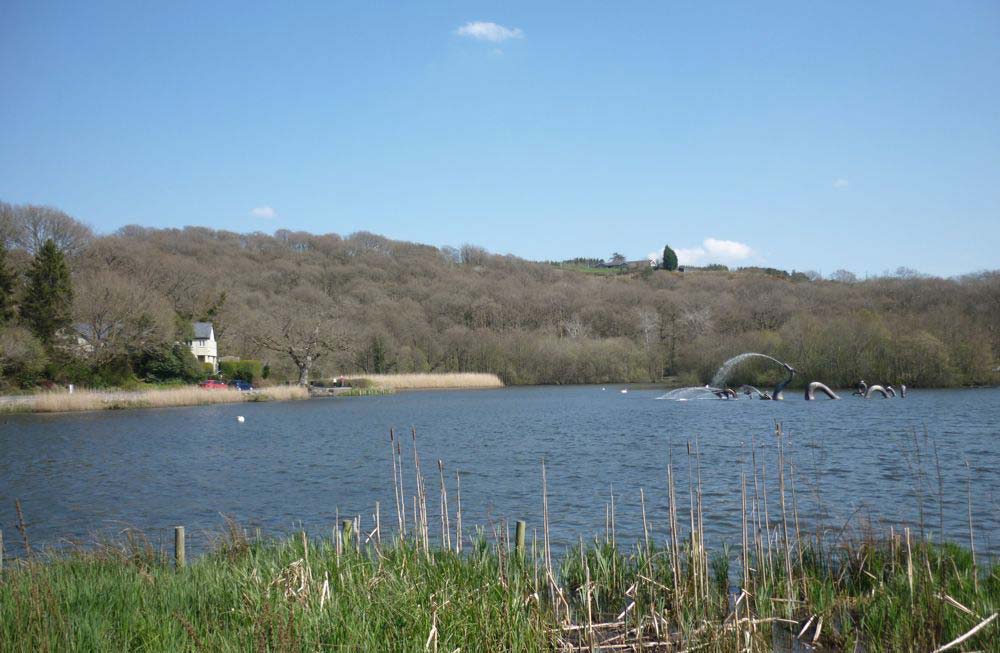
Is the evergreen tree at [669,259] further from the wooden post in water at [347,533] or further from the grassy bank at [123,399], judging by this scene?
the wooden post in water at [347,533]

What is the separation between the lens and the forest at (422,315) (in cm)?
5128

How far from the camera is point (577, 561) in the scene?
29.9ft

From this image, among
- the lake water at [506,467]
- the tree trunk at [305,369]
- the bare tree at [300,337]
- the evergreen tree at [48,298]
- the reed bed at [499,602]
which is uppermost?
the evergreen tree at [48,298]

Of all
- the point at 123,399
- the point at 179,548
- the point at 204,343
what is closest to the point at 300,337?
the point at 204,343

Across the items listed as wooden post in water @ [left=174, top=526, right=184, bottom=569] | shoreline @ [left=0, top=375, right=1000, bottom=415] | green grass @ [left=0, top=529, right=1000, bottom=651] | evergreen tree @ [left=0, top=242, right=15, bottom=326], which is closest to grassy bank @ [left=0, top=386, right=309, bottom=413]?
shoreline @ [left=0, top=375, right=1000, bottom=415]

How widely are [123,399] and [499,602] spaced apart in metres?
42.7

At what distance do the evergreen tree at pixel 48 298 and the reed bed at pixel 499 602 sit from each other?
153ft

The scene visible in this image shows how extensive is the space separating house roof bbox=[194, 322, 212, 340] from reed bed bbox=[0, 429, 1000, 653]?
62.9m

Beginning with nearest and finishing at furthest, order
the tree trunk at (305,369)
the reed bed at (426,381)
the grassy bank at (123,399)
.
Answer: the grassy bank at (123,399)
the tree trunk at (305,369)
the reed bed at (426,381)

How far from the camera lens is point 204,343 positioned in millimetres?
69312

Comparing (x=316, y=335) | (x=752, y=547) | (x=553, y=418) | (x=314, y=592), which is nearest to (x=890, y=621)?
(x=752, y=547)

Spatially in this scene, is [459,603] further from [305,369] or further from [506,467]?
[305,369]

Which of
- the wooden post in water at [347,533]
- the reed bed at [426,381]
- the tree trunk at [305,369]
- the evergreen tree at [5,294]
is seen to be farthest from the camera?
the reed bed at [426,381]

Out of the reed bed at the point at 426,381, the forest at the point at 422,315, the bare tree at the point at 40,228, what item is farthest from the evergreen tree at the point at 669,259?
the bare tree at the point at 40,228
